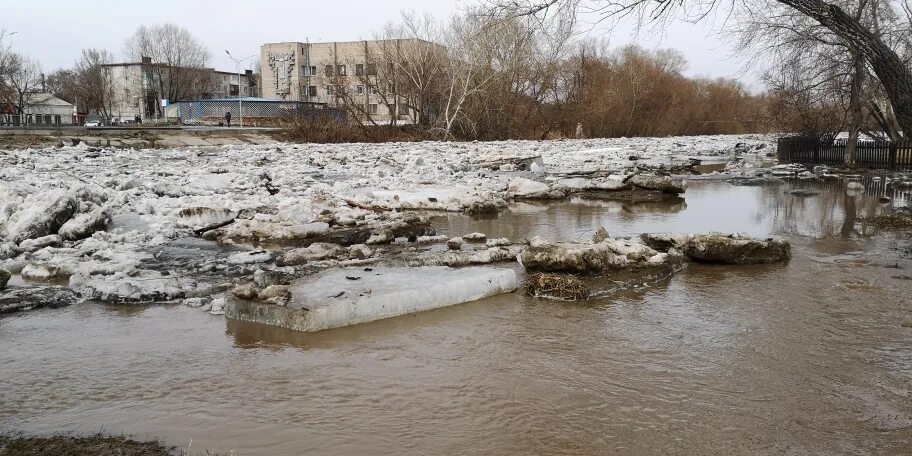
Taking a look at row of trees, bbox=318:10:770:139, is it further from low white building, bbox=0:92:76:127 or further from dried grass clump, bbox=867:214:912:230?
low white building, bbox=0:92:76:127

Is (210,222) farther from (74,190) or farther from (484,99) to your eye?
(484,99)

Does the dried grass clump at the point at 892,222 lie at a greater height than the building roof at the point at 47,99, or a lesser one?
lesser

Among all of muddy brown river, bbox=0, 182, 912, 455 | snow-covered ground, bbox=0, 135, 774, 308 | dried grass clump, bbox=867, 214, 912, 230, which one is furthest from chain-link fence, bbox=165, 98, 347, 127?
muddy brown river, bbox=0, 182, 912, 455

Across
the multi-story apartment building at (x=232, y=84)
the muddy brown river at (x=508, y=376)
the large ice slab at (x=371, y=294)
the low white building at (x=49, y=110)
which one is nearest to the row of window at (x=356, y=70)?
the low white building at (x=49, y=110)

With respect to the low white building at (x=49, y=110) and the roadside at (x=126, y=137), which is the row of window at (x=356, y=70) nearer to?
the roadside at (x=126, y=137)

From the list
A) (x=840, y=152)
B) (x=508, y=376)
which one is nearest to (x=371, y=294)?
(x=508, y=376)

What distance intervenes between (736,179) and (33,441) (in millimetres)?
21374

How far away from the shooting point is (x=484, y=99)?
43969mm

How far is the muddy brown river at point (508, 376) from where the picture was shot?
3582 mm

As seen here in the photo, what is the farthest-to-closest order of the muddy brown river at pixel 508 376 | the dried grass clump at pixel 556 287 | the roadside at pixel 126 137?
the roadside at pixel 126 137 < the dried grass clump at pixel 556 287 < the muddy brown river at pixel 508 376

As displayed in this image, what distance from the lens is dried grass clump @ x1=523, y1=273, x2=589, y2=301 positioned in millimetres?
6355

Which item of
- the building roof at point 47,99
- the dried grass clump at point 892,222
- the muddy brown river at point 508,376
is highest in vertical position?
the building roof at point 47,99

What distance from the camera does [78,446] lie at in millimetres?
3230

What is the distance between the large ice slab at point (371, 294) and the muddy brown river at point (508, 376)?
134 mm
